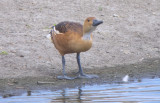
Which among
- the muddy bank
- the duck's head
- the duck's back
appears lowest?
the muddy bank

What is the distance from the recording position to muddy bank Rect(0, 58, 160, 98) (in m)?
7.35

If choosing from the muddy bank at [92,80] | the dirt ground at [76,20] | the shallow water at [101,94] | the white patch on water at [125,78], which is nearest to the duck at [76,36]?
the muddy bank at [92,80]

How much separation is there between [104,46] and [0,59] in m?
2.52

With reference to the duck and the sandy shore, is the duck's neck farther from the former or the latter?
the sandy shore

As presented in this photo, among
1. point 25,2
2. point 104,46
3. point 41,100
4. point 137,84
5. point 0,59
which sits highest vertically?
point 25,2

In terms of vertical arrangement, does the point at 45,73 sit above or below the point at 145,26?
below

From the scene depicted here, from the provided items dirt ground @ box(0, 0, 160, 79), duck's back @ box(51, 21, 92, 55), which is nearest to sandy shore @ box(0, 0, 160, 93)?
dirt ground @ box(0, 0, 160, 79)

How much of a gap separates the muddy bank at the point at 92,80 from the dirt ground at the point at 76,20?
0.67 feet

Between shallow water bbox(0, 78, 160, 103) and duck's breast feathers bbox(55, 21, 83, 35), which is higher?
duck's breast feathers bbox(55, 21, 83, 35)

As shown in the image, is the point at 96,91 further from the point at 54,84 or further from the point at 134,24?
the point at 134,24

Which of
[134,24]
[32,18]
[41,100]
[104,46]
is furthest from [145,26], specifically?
[41,100]

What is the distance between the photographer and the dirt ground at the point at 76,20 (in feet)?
28.4

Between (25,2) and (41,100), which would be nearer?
(41,100)

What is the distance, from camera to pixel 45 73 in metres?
8.24
